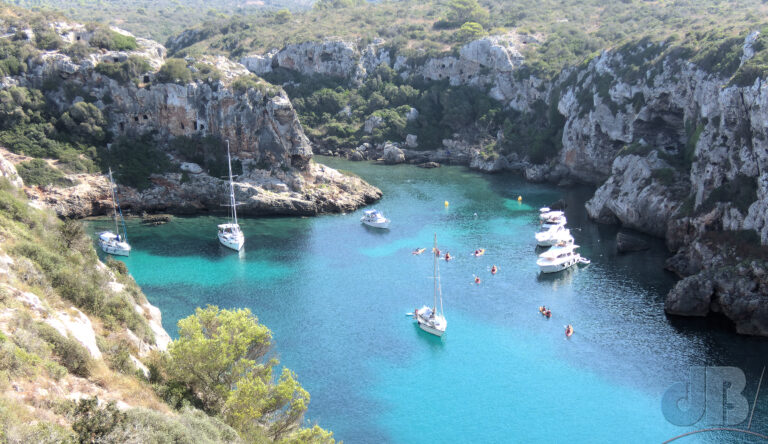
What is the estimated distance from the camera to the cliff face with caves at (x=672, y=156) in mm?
42906

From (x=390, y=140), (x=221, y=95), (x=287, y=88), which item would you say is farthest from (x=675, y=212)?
(x=287, y=88)

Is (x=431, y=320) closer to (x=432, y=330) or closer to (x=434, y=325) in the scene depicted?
(x=434, y=325)

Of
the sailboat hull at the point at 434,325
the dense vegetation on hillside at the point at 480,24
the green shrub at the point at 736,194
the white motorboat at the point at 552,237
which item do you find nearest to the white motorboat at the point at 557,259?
the white motorboat at the point at 552,237

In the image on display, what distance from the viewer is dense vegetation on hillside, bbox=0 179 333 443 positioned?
15.9m

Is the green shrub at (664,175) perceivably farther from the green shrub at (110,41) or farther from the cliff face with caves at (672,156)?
the green shrub at (110,41)

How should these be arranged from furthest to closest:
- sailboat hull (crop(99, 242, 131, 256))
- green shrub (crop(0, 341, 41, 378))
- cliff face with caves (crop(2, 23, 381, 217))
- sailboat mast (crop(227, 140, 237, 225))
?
cliff face with caves (crop(2, 23, 381, 217)), sailboat mast (crop(227, 140, 237, 225)), sailboat hull (crop(99, 242, 131, 256)), green shrub (crop(0, 341, 41, 378))

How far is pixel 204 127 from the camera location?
71.7 meters

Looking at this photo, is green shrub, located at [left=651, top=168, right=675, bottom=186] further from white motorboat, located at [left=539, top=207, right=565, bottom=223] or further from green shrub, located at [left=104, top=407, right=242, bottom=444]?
green shrub, located at [left=104, top=407, right=242, bottom=444]

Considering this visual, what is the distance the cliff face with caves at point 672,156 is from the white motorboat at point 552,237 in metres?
8.04

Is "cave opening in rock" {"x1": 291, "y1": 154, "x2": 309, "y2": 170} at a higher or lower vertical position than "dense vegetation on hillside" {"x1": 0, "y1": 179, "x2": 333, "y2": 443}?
lower

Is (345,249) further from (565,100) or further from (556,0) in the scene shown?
(556,0)

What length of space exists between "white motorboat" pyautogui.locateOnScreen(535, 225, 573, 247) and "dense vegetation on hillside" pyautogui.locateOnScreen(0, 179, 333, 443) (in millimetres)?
38080

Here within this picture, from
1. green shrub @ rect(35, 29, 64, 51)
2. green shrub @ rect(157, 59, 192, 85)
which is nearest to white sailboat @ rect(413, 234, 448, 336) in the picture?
green shrub @ rect(157, 59, 192, 85)

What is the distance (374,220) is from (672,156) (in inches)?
1244
